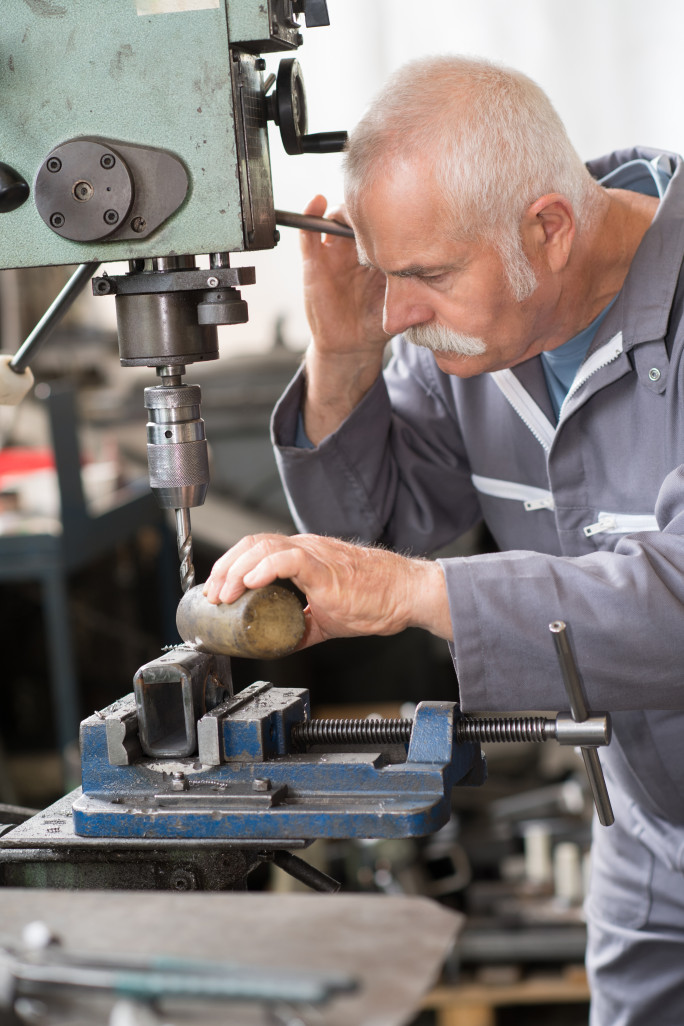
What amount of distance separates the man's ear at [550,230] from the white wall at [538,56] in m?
2.23

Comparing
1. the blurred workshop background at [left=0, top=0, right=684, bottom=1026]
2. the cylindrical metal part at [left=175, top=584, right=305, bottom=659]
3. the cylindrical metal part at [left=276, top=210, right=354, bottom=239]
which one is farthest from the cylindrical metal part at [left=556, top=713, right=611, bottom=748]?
the blurred workshop background at [left=0, top=0, right=684, bottom=1026]

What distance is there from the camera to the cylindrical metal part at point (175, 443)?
107 cm

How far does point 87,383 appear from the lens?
4.15 m

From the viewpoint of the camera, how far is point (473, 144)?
4.05 ft

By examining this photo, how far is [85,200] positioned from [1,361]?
27 centimetres

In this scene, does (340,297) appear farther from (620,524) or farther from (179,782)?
(179,782)

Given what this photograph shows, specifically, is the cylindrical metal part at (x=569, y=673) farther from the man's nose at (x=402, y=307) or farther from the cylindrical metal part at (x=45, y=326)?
the cylindrical metal part at (x=45, y=326)

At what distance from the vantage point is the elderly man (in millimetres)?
1046

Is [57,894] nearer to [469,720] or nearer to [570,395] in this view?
[469,720]

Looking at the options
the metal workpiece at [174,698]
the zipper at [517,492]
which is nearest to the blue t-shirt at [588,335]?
the zipper at [517,492]

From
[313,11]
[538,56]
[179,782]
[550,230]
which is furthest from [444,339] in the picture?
[538,56]

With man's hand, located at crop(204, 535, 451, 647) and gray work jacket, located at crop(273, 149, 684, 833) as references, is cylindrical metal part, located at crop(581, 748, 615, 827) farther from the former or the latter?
man's hand, located at crop(204, 535, 451, 647)

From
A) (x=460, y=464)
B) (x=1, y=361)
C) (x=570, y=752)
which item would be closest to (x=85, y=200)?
(x=1, y=361)

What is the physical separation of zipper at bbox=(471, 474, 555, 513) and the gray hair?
286mm
